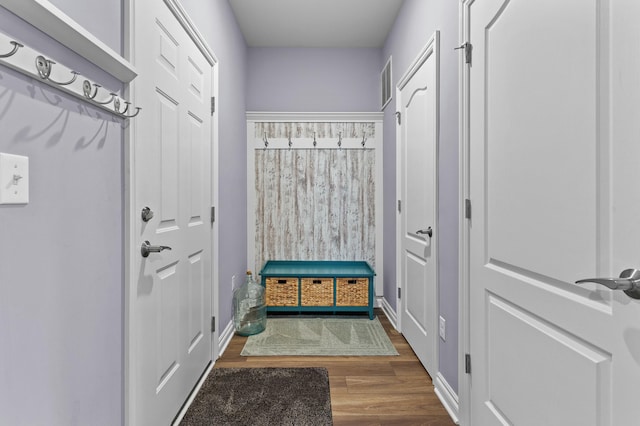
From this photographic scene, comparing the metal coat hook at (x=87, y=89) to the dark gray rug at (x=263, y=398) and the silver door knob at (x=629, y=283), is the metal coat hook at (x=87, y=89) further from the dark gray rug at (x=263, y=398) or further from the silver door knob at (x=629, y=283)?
the dark gray rug at (x=263, y=398)

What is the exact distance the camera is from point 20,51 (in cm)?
79

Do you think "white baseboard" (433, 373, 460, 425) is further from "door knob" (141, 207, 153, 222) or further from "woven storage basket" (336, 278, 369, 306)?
"door knob" (141, 207, 153, 222)

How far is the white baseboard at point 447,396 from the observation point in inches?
68.9

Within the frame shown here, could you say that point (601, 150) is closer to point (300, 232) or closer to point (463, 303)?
point (463, 303)

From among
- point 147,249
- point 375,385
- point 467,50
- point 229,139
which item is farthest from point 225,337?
point 467,50

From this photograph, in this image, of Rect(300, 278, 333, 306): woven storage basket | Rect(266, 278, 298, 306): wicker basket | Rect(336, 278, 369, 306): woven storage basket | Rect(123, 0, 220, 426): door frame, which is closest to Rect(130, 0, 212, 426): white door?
Rect(123, 0, 220, 426): door frame

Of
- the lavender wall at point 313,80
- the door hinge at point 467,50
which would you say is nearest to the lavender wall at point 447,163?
the door hinge at point 467,50

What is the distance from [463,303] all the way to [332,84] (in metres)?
2.74

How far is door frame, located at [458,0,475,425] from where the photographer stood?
1.60 metres

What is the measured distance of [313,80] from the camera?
3.65 m

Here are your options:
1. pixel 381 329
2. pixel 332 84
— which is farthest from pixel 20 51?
pixel 332 84

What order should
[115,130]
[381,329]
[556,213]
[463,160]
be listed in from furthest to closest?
[381,329] < [463,160] < [115,130] < [556,213]

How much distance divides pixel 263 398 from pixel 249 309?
42.9 inches

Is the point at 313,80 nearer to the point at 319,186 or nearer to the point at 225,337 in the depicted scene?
the point at 319,186
